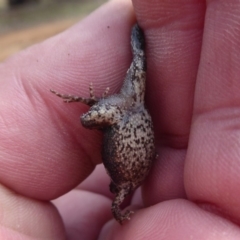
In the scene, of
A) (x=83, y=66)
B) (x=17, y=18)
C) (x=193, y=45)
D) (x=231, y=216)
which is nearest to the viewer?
(x=231, y=216)

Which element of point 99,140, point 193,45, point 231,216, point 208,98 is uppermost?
point 193,45

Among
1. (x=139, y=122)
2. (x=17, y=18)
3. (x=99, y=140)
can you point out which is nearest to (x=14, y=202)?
(x=99, y=140)

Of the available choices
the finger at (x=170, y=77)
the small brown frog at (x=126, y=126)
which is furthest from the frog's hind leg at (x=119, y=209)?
the finger at (x=170, y=77)

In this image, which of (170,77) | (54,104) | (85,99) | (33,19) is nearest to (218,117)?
(170,77)

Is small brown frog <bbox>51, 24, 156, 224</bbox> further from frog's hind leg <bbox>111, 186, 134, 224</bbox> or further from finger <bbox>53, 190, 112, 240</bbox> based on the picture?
finger <bbox>53, 190, 112, 240</bbox>

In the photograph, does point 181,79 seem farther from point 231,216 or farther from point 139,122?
point 231,216

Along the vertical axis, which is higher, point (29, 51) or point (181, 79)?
point (29, 51)

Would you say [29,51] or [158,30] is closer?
[158,30]
